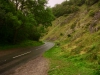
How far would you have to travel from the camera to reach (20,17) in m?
33.3

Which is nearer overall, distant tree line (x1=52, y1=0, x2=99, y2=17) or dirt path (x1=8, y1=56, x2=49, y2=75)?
dirt path (x1=8, y1=56, x2=49, y2=75)

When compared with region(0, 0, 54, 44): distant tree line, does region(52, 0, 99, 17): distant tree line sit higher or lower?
higher

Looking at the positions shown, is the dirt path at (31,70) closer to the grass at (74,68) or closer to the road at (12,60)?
the grass at (74,68)

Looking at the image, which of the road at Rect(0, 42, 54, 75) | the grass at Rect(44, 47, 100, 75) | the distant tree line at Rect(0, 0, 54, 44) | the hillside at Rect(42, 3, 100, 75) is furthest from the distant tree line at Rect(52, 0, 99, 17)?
the grass at Rect(44, 47, 100, 75)

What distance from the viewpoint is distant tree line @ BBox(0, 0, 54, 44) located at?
30062 mm

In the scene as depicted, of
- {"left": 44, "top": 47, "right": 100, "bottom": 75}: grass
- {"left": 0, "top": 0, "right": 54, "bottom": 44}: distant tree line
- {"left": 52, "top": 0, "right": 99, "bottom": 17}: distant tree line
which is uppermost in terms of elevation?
{"left": 52, "top": 0, "right": 99, "bottom": 17}: distant tree line

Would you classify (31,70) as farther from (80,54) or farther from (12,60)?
(80,54)

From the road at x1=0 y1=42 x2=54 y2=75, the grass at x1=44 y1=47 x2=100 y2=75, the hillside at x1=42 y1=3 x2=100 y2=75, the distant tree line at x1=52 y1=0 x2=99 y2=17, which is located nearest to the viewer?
the grass at x1=44 y1=47 x2=100 y2=75

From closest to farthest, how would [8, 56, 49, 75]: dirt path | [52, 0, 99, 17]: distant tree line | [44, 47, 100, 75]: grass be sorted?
[44, 47, 100, 75]: grass, [8, 56, 49, 75]: dirt path, [52, 0, 99, 17]: distant tree line

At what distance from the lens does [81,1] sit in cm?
9700

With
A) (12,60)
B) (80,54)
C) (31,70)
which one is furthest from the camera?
(80,54)

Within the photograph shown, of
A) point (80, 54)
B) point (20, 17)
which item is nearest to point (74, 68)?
point (80, 54)

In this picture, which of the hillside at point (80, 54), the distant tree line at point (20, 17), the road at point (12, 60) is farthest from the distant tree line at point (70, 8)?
the road at point (12, 60)

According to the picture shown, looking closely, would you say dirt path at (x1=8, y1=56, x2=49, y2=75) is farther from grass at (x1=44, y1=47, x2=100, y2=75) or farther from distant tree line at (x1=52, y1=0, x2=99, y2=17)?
distant tree line at (x1=52, y1=0, x2=99, y2=17)
